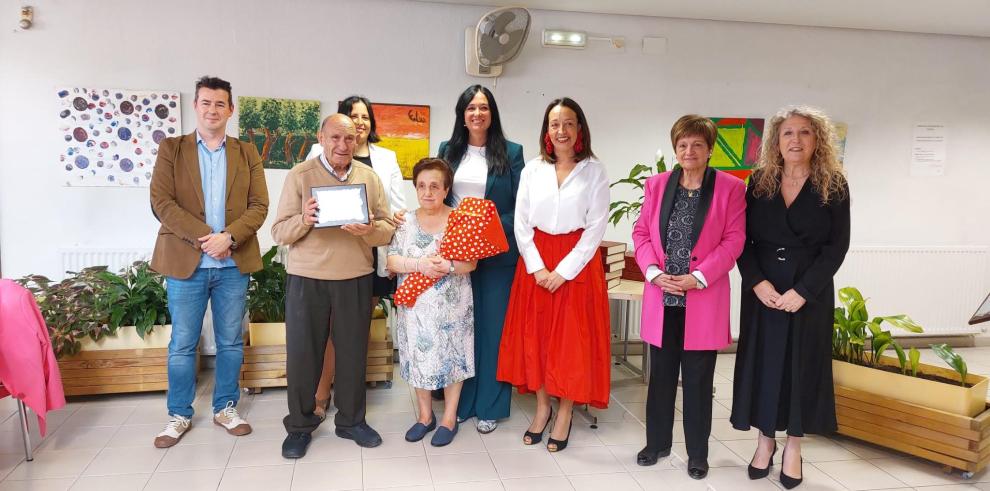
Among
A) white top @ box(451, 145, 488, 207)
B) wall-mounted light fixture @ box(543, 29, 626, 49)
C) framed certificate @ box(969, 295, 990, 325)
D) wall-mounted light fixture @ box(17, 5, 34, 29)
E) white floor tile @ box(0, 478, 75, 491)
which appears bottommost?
white floor tile @ box(0, 478, 75, 491)

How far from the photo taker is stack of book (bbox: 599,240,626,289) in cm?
318

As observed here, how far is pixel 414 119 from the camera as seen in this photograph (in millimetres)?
4047

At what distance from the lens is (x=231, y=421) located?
2908 mm

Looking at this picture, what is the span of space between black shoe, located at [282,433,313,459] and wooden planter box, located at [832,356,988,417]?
2.57 m

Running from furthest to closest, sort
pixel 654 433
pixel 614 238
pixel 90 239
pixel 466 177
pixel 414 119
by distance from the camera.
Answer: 1. pixel 614 238
2. pixel 414 119
3. pixel 90 239
4. pixel 466 177
5. pixel 654 433

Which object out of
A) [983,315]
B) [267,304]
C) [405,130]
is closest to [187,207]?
[267,304]

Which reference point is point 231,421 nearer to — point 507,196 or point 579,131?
point 507,196

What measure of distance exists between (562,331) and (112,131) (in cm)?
303

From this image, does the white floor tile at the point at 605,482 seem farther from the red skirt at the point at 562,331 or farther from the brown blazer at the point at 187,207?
the brown blazer at the point at 187,207

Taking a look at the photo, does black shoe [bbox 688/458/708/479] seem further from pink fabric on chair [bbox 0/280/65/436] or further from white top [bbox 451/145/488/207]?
pink fabric on chair [bbox 0/280/65/436]

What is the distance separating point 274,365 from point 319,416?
798mm

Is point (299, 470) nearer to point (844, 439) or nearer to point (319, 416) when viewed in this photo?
point (319, 416)

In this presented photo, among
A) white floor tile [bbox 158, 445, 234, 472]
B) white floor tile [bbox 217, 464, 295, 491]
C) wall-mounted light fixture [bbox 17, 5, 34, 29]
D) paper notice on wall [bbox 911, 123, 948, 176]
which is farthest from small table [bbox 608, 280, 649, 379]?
wall-mounted light fixture [bbox 17, 5, 34, 29]

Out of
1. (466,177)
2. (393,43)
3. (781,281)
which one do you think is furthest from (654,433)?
(393,43)
